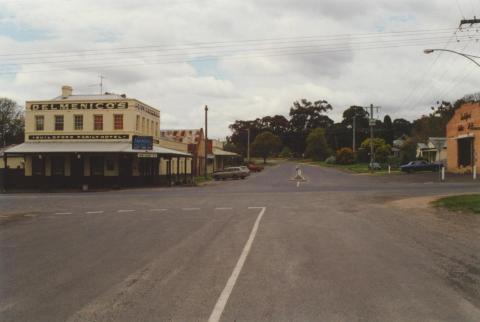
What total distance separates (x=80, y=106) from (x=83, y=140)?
2.98m

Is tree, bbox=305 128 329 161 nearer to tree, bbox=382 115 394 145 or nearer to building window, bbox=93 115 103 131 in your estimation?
tree, bbox=382 115 394 145

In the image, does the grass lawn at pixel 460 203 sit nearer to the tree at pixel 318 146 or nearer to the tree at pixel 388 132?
the tree at pixel 318 146

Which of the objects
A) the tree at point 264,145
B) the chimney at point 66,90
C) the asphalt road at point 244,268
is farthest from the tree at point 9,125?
the asphalt road at point 244,268

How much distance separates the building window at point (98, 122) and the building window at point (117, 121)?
121cm

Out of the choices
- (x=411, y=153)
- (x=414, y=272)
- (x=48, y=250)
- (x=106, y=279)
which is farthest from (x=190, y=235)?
(x=411, y=153)

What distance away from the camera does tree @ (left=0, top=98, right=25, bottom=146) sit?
8625cm

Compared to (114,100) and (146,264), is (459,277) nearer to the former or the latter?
(146,264)

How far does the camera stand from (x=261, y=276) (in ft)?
26.3

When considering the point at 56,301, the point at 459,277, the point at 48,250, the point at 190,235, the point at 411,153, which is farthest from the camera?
the point at 411,153

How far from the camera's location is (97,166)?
141 ft

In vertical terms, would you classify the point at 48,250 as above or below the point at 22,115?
below

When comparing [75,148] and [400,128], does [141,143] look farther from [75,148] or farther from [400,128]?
[400,128]

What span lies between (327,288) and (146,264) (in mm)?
3520

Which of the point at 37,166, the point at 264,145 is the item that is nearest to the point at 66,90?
the point at 37,166
